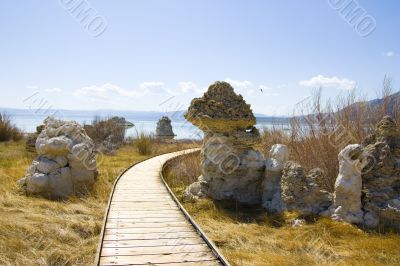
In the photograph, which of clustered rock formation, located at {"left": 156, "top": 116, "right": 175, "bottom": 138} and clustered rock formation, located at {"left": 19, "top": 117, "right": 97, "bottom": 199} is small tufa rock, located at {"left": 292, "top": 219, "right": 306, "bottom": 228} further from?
clustered rock formation, located at {"left": 156, "top": 116, "right": 175, "bottom": 138}

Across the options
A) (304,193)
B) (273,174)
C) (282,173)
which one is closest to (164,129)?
(273,174)

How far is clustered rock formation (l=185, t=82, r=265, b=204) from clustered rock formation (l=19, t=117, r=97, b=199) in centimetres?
262

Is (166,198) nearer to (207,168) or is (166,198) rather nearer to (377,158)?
(207,168)

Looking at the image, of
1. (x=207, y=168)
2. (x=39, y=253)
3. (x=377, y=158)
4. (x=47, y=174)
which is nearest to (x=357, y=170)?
(x=377, y=158)

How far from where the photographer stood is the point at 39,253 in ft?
16.2

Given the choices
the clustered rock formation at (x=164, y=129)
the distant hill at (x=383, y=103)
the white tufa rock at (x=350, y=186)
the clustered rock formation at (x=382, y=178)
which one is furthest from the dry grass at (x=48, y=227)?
the clustered rock formation at (x=164, y=129)

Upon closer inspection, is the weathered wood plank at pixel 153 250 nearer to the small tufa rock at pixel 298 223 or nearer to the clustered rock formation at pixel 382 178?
the small tufa rock at pixel 298 223

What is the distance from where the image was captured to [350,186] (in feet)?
20.1

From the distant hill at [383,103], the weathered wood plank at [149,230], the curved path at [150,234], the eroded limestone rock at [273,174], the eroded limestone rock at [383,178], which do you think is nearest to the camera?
the curved path at [150,234]

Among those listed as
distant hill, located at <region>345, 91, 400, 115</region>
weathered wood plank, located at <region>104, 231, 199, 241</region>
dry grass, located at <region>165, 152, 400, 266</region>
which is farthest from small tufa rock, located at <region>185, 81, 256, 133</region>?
weathered wood plank, located at <region>104, 231, 199, 241</region>

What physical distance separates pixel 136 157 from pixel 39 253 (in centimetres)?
1062

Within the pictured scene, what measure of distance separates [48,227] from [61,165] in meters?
3.32

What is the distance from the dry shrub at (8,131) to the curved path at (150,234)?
12.1m

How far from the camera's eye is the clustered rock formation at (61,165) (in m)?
8.43
